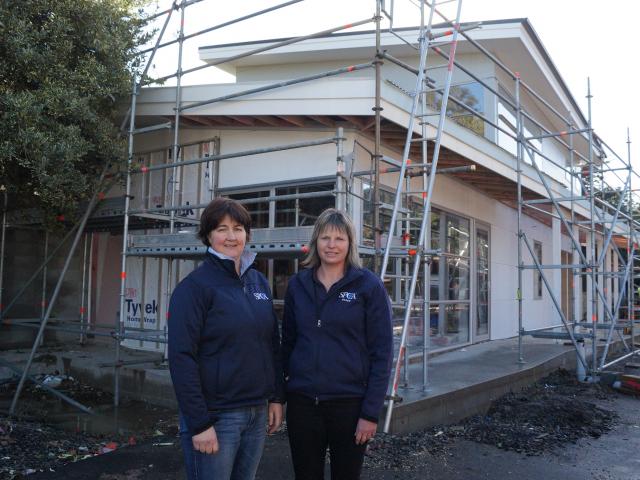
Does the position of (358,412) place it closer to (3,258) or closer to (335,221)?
(335,221)

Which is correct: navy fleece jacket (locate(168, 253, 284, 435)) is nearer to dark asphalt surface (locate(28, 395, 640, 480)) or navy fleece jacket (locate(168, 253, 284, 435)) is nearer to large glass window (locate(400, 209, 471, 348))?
dark asphalt surface (locate(28, 395, 640, 480))

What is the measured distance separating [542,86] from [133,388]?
11762 millimetres

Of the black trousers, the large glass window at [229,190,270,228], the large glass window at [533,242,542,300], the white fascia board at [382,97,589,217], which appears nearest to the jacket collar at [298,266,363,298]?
the black trousers

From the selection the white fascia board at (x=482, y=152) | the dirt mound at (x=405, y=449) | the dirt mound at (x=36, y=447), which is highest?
the white fascia board at (x=482, y=152)

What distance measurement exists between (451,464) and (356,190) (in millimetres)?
3824

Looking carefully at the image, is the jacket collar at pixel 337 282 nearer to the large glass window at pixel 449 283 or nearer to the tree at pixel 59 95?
the tree at pixel 59 95

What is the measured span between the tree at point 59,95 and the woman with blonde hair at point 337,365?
15.8ft

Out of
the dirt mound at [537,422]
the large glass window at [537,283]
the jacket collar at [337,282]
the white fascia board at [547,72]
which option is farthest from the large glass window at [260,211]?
the large glass window at [537,283]

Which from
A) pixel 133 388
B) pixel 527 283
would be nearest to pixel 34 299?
pixel 133 388

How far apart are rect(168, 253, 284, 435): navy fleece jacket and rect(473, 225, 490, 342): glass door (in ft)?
30.2

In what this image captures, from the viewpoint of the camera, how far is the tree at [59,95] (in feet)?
21.5

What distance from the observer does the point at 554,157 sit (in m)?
17.2

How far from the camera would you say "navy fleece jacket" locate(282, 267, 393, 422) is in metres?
2.88

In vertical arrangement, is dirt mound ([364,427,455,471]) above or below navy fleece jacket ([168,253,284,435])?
below
